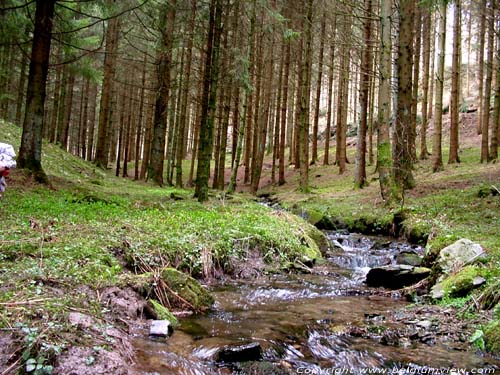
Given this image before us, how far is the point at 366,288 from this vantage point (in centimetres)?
703

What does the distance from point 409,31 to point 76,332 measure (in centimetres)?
1371

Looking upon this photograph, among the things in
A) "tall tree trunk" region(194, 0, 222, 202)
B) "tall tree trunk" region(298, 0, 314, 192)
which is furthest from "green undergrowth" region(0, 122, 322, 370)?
"tall tree trunk" region(298, 0, 314, 192)

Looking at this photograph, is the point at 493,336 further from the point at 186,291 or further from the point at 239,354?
the point at 186,291

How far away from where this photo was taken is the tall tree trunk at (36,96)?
37.2 ft

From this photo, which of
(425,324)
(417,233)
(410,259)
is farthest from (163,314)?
(417,233)

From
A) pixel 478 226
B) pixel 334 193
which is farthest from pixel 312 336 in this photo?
pixel 334 193

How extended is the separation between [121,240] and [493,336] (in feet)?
16.6

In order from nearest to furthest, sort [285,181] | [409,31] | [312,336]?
[312,336], [409,31], [285,181]

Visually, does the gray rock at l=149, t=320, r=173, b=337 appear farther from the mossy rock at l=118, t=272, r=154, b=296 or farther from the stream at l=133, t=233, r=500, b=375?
the mossy rock at l=118, t=272, r=154, b=296

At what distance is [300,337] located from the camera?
15.3ft

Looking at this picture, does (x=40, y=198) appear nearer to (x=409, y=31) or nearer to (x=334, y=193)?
(x=409, y=31)

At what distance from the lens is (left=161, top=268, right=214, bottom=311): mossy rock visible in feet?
17.7

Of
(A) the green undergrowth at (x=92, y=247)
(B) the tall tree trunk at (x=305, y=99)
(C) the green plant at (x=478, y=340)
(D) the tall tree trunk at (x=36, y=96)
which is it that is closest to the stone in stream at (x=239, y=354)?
(A) the green undergrowth at (x=92, y=247)

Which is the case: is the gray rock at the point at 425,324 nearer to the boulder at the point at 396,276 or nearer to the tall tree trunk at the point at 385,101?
the boulder at the point at 396,276
